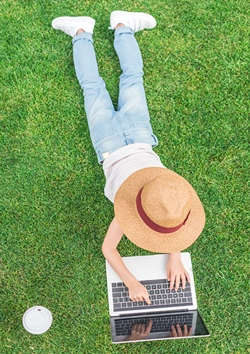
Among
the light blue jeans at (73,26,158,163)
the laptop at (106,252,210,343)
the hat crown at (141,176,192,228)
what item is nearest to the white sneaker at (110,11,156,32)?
the light blue jeans at (73,26,158,163)

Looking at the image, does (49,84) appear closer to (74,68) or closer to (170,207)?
(74,68)

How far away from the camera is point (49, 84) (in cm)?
331

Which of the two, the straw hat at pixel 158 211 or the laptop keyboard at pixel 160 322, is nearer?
the straw hat at pixel 158 211

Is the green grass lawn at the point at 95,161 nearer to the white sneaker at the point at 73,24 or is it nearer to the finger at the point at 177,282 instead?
the white sneaker at the point at 73,24

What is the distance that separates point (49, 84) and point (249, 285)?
222 cm

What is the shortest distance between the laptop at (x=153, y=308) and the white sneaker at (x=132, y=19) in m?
1.84

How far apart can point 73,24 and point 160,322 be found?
7.69ft

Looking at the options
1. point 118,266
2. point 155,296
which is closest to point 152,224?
point 118,266

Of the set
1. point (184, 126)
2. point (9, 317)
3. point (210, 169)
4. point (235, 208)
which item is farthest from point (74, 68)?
point (9, 317)

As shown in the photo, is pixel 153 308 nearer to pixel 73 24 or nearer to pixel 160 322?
pixel 160 322

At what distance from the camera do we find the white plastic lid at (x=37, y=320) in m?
2.95

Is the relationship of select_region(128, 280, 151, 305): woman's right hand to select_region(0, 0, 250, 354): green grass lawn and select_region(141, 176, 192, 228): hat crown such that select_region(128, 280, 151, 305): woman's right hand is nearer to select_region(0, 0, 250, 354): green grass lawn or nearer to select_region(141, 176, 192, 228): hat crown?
select_region(0, 0, 250, 354): green grass lawn

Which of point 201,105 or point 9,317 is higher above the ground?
point 201,105

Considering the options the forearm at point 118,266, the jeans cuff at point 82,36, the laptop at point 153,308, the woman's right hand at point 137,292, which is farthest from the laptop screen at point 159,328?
the jeans cuff at point 82,36
